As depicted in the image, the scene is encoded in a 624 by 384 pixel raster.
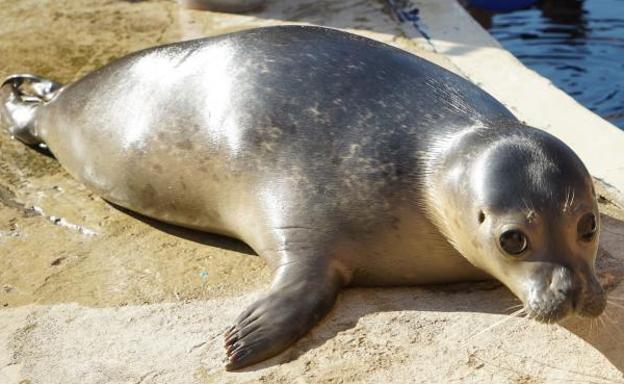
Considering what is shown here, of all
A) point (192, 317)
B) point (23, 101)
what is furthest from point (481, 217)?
point (23, 101)

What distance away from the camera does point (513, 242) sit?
134 inches

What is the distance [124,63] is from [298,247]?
146cm

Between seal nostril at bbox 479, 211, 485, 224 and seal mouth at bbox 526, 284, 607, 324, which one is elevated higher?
seal nostril at bbox 479, 211, 485, 224

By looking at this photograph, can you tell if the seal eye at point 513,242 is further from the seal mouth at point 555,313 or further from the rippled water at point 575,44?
the rippled water at point 575,44

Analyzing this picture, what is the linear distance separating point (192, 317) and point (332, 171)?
73cm

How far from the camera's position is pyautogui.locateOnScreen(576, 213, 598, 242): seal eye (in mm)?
3389

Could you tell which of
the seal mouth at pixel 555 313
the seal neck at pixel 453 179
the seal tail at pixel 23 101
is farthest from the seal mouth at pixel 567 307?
the seal tail at pixel 23 101

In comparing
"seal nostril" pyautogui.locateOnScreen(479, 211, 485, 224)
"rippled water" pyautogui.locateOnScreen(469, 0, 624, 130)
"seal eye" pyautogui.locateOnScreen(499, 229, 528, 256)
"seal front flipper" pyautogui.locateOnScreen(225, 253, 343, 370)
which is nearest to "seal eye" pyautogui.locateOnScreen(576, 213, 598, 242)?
"seal eye" pyautogui.locateOnScreen(499, 229, 528, 256)

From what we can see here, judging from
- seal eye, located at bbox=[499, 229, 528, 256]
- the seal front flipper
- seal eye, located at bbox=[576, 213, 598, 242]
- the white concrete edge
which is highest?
seal eye, located at bbox=[576, 213, 598, 242]

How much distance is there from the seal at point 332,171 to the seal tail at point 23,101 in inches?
21.5

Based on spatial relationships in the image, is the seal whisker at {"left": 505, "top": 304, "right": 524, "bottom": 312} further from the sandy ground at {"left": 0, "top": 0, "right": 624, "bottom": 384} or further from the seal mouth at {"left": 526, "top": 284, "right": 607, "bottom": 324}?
the seal mouth at {"left": 526, "top": 284, "right": 607, "bottom": 324}

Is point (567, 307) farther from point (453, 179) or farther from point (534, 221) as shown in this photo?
point (453, 179)

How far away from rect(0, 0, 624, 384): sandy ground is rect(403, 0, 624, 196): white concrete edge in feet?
1.16

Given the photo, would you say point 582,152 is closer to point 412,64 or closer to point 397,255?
point 412,64
